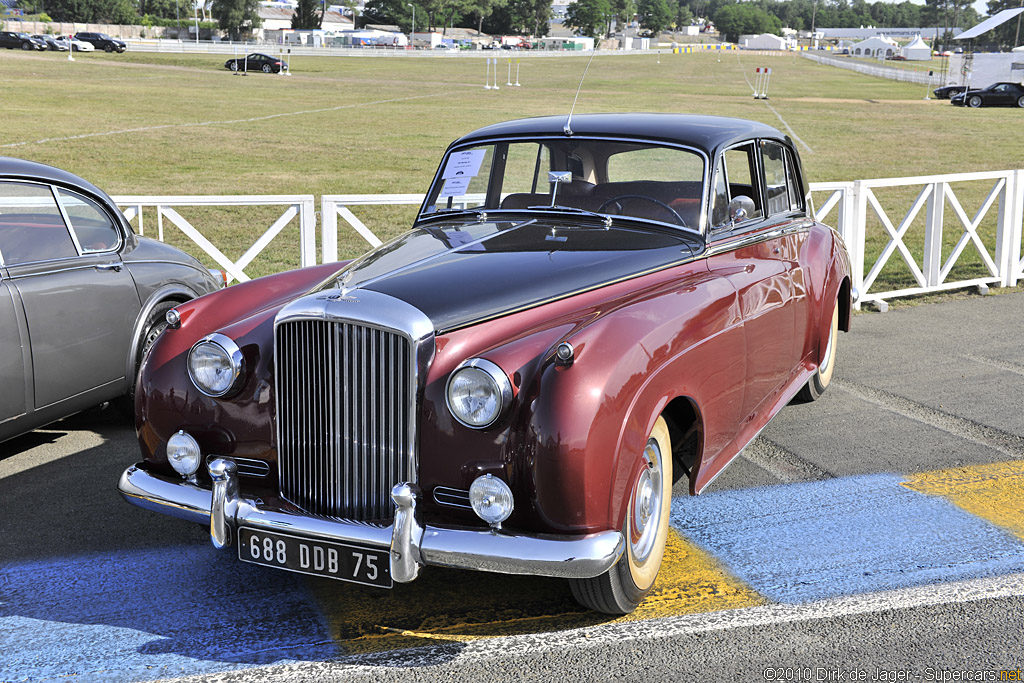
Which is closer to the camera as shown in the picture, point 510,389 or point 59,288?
point 510,389

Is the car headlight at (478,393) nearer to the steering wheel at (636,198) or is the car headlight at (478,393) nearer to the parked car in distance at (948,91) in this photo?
the steering wheel at (636,198)

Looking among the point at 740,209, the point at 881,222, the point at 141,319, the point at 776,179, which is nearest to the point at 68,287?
the point at 141,319

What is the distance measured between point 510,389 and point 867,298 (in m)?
7.36

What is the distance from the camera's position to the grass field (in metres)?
19.6

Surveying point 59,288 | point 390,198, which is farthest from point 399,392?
point 390,198

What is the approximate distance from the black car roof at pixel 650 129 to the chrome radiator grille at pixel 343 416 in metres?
2.26

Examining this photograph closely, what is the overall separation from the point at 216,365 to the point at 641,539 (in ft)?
6.11

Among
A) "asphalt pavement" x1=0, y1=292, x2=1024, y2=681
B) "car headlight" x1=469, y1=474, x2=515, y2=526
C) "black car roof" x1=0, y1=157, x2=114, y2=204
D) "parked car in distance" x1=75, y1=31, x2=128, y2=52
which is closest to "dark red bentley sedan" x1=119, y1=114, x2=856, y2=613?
"car headlight" x1=469, y1=474, x2=515, y2=526

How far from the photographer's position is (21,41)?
227 ft

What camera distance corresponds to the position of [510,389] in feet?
11.0

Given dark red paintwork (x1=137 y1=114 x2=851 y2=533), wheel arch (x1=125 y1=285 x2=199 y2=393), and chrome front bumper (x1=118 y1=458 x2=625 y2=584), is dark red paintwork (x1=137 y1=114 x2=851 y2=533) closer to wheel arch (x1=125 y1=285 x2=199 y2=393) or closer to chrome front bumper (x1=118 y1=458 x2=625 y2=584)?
chrome front bumper (x1=118 y1=458 x2=625 y2=584)

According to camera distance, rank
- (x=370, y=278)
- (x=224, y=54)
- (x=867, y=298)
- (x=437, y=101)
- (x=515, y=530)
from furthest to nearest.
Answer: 1. (x=224, y=54)
2. (x=437, y=101)
3. (x=867, y=298)
4. (x=370, y=278)
5. (x=515, y=530)

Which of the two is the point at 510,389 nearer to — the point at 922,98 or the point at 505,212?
the point at 505,212

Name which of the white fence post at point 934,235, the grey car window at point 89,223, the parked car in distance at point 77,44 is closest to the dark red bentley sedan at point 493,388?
the grey car window at point 89,223
